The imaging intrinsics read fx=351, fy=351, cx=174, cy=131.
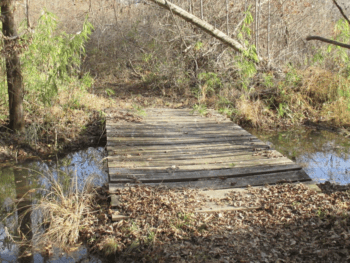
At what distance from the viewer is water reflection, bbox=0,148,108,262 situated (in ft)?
11.6

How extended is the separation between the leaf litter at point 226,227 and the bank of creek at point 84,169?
0.40m

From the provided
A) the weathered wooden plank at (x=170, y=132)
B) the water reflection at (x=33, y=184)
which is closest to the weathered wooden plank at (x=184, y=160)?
the water reflection at (x=33, y=184)

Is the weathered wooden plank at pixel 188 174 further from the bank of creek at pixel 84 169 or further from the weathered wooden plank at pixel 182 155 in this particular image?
the bank of creek at pixel 84 169

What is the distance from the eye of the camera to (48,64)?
264 inches

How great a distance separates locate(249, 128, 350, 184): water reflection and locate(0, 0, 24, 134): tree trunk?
498 centimetres

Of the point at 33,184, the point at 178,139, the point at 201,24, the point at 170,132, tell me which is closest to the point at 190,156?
the point at 178,139

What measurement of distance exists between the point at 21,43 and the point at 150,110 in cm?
325

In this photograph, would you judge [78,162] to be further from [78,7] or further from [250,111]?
[78,7]

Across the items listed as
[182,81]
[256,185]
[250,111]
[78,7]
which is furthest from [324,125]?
[78,7]

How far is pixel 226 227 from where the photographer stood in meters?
3.64

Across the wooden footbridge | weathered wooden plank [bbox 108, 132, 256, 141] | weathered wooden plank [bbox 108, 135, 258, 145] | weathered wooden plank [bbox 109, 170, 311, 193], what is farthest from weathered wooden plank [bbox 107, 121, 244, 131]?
weathered wooden plank [bbox 109, 170, 311, 193]

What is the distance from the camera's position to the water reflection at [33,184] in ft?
11.6

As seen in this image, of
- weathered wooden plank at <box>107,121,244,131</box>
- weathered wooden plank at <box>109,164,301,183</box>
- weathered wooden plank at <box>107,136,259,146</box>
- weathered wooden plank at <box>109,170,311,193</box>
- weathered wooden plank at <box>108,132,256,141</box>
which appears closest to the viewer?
weathered wooden plank at <box>109,170,311,193</box>

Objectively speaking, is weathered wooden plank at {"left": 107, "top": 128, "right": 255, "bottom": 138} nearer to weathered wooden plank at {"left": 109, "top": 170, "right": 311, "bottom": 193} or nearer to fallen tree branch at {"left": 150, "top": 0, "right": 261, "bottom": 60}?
weathered wooden plank at {"left": 109, "top": 170, "right": 311, "bottom": 193}
